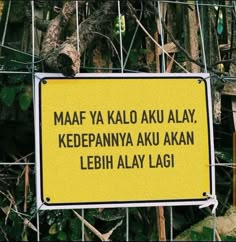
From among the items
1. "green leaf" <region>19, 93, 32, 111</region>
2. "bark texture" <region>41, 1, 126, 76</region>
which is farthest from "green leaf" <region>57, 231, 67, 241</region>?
"bark texture" <region>41, 1, 126, 76</region>

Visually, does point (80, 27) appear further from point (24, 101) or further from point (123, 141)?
point (123, 141)

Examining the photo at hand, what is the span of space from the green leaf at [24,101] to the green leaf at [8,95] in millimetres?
19

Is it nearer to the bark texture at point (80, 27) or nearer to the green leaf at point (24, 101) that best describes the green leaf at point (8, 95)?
the green leaf at point (24, 101)

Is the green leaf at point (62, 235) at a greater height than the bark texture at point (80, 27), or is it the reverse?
the bark texture at point (80, 27)

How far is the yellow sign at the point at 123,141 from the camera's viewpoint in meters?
1.26

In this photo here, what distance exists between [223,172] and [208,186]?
0.52 metres

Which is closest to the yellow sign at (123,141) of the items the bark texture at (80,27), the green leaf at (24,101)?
the bark texture at (80,27)

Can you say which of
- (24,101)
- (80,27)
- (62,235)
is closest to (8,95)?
(24,101)

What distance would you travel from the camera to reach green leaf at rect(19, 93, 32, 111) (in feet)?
5.00

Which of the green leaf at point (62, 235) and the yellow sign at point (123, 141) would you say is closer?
the yellow sign at point (123, 141)

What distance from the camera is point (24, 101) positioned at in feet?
5.02

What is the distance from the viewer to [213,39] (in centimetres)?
170

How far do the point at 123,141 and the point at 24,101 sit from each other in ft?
1.17

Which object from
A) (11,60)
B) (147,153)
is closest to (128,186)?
(147,153)
